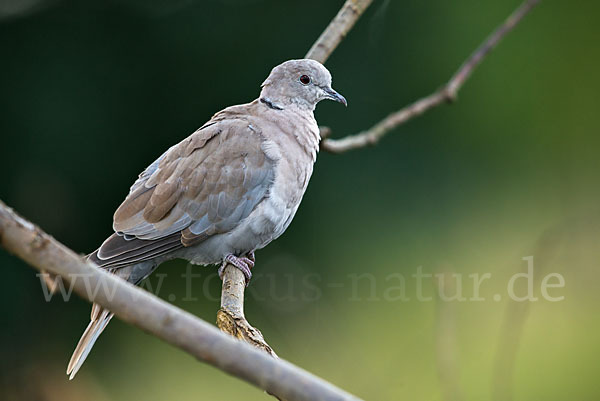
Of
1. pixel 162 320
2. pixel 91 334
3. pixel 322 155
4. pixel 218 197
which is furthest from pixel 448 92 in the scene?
pixel 322 155

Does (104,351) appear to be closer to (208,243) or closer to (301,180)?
(208,243)

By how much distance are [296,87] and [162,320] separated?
196 cm

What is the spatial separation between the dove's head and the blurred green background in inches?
49.0

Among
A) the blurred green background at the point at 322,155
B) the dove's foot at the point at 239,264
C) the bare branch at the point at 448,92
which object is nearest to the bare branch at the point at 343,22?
the bare branch at the point at 448,92

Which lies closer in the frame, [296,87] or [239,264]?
[239,264]

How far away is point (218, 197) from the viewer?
259 cm

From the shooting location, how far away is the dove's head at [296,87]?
2.78 meters

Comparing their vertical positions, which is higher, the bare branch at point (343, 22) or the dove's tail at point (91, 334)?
the bare branch at point (343, 22)

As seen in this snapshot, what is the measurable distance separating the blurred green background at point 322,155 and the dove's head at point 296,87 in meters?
1.24

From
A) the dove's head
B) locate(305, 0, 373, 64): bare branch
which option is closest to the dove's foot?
the dove's head

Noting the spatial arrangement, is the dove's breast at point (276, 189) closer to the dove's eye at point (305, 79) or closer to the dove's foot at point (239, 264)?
the dove's foot at point (239, 264)

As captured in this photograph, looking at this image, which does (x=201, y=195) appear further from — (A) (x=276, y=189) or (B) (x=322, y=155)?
(B) (x=322, y=155)

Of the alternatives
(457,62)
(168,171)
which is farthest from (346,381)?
(457,62)

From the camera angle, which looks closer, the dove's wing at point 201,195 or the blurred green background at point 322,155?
the dove's wing at point 201,195
